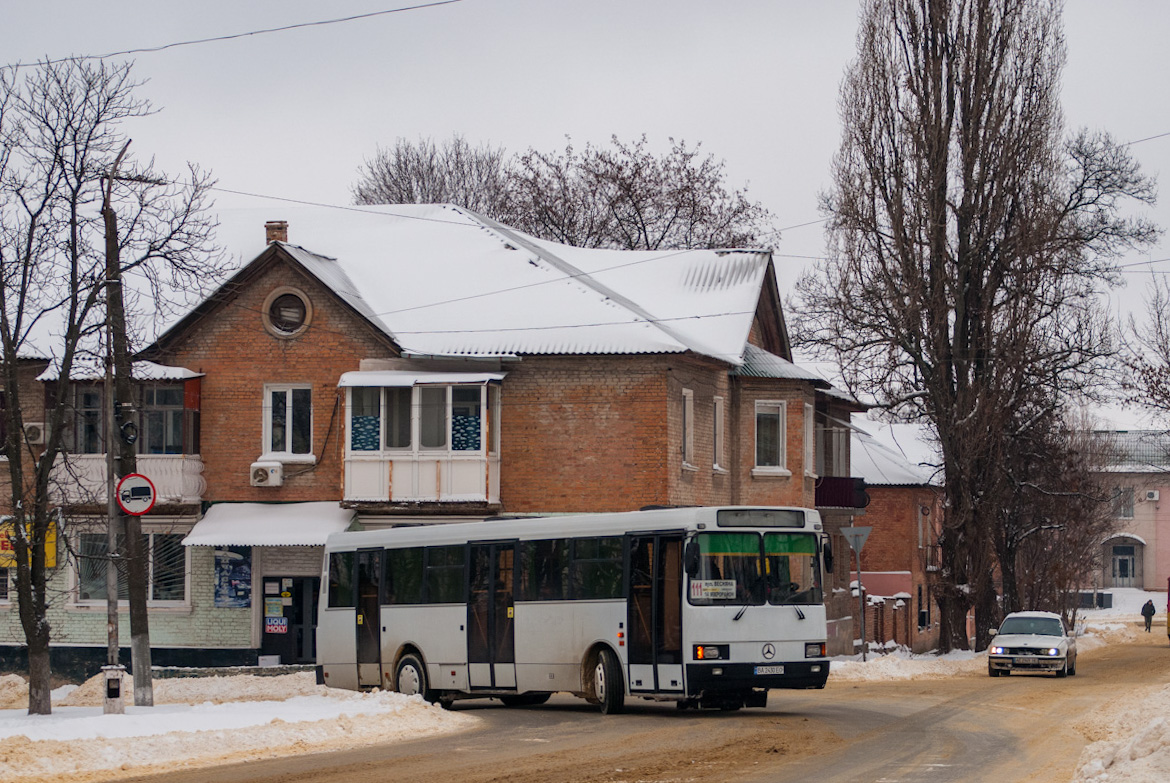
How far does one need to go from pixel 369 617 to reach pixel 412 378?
33.3ft

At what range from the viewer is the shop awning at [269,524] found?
34875 mm

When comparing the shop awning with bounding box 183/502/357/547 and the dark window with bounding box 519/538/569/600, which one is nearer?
the dark window with bounding box 519/538/569/600

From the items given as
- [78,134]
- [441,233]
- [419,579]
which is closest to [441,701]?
[419,579]

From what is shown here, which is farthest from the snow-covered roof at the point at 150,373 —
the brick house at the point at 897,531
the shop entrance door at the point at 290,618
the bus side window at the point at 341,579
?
the brick house at the point at 897,531

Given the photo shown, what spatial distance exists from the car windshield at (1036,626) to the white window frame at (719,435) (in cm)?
798

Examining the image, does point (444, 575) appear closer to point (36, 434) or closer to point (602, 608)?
point (602, 608)

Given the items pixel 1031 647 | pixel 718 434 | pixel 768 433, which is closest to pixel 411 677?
pixel 1031 647

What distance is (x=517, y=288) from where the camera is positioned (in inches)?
1527

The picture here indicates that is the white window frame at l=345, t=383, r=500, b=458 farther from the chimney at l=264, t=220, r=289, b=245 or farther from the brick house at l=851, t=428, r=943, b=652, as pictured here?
the brick house at l=851, t=428, r=943, b=652

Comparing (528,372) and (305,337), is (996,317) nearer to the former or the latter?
(528,372)

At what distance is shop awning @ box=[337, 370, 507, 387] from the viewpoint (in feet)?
115

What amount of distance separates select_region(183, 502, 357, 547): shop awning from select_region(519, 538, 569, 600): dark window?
12.4 metres

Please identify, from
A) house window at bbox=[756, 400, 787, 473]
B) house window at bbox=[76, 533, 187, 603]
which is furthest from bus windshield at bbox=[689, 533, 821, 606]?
house window at bbox=[756, 400, 787, 473]

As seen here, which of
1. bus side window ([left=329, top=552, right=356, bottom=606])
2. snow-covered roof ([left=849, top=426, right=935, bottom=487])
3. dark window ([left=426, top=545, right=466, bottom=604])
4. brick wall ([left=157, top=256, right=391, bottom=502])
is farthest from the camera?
snow-covered roof ([left=849, top=426, right=935, bottom=487])
